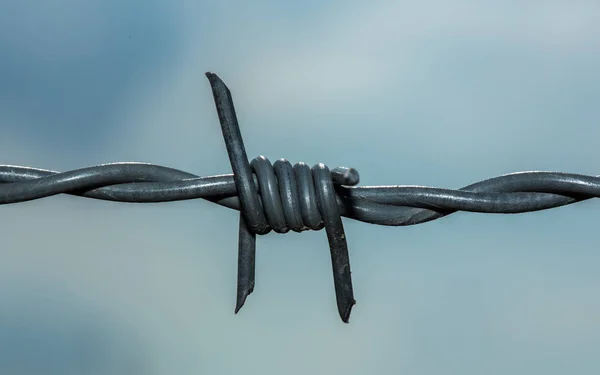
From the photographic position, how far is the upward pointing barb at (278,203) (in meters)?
1.66

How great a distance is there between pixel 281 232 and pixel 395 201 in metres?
0.26

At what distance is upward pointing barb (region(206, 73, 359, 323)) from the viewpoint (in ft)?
5.45

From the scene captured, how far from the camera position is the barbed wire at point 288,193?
1.67m

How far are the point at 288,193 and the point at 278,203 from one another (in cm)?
3

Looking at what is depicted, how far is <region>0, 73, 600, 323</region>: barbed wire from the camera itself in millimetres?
1674

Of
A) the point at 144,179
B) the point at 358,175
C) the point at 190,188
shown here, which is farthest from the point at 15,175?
the point at 358,175

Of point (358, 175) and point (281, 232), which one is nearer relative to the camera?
point (358, 175)

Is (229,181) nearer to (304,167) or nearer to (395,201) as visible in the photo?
(304,167)

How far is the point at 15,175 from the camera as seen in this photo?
5.99 ft

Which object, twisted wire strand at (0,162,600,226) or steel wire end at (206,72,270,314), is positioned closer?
steel wire end at (206,72,270,314)

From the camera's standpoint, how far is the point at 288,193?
170 centimetres

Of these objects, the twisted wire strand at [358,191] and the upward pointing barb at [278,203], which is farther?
the twisted wire strand at [358,191]

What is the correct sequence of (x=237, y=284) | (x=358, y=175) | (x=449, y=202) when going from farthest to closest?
1. (x=449, y=202)
2. (x=237, y=284)
3. (x=358, y=175)

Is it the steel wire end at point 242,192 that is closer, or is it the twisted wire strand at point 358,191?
the steel wire end at point 242,192
